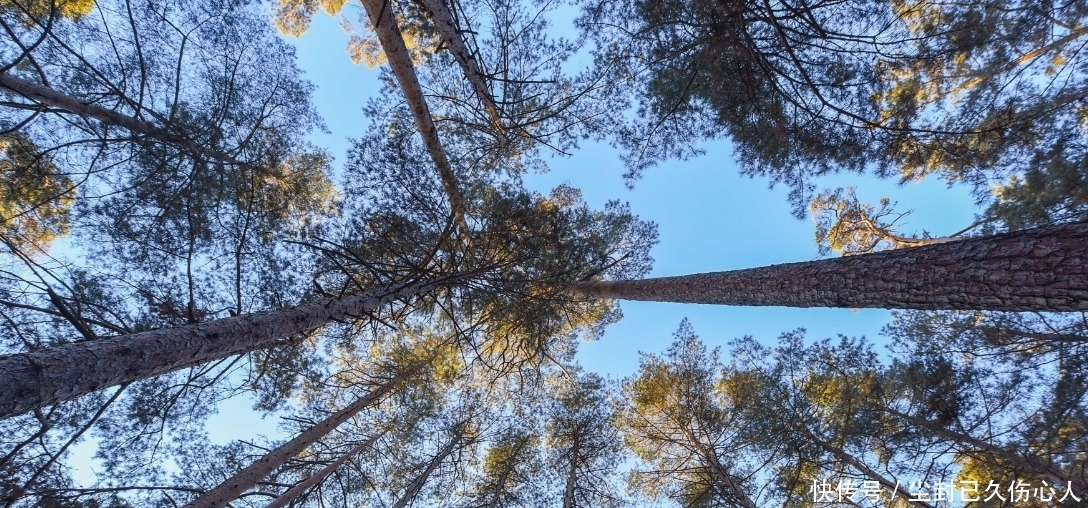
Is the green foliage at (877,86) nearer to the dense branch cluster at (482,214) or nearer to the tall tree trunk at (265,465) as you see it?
the dense branch cluster at (482,214)

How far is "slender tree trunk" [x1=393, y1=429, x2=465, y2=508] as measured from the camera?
671 cm

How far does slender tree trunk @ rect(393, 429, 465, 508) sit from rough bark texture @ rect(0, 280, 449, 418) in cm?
422

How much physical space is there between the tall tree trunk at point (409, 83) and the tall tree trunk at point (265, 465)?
3798 mm

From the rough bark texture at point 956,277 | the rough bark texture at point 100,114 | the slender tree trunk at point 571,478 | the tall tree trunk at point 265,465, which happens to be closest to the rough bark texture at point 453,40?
the rough bark texture at point 100,114

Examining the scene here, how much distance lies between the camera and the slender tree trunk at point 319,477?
549cm

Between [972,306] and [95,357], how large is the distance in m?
5.52

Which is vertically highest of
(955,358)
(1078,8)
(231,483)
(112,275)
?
(112,275)

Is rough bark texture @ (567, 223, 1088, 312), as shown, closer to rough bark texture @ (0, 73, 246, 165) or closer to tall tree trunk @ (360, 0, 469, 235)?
tall tree trunk @ (360, 0, 469, 235)

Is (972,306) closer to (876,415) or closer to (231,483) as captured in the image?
(876,415)

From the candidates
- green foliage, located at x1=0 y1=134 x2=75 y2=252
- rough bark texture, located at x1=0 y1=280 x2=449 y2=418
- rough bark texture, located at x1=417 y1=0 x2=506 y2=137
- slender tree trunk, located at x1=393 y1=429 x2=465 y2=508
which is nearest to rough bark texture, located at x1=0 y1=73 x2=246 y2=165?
green foliage, located at x1=0 y1=134 x2=75 y2=252

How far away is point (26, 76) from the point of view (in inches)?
196

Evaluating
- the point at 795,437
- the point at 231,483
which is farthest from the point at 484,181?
the point at 795,437

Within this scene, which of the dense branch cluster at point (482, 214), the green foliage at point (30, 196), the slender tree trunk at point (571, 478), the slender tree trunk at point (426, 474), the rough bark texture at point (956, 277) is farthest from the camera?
the slender tree trunk at point (571, 478)

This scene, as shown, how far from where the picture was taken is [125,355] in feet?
8.64
